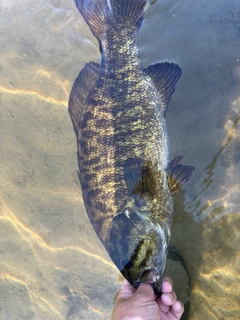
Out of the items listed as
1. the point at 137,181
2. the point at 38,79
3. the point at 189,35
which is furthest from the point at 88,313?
the point at 189,35

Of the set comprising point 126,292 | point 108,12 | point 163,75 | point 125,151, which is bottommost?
point 126,292

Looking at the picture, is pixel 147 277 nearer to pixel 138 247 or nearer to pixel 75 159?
pixel 138 247

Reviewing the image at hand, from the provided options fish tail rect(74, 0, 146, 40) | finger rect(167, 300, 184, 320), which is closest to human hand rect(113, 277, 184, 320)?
finger rect(167, 300, 184, 320)

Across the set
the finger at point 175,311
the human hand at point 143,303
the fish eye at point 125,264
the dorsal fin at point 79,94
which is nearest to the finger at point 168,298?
the human hand at point 143,303

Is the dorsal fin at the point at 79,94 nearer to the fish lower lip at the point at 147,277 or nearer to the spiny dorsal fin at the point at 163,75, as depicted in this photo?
the spiny dorsal fin at the point at 163,75

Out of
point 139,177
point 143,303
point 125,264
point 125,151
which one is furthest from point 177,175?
point 143,303

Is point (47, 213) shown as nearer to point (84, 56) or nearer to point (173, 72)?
→ point (84, 56)
